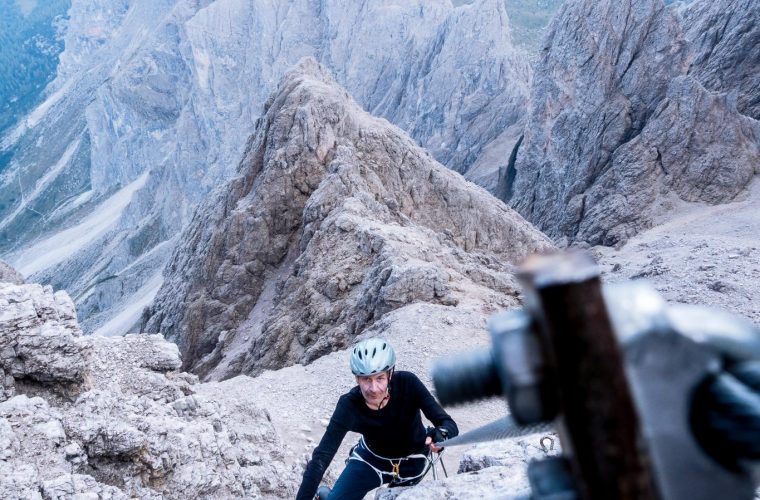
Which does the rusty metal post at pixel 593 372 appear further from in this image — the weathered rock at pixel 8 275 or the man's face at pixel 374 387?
the weathered rock at pixel 8 275

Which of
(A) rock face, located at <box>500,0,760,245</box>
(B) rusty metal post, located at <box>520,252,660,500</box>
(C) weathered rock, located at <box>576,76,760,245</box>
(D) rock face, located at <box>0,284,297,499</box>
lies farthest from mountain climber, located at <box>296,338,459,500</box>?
(A) rock face, located at <box>500,0,760,245</box>

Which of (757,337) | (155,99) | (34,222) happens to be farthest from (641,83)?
(34,222)

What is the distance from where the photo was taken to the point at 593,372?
1.17 m

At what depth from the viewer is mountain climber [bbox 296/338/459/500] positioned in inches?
186

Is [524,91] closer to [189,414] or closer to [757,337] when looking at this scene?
[189,414]

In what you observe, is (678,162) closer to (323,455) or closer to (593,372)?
(323,455)

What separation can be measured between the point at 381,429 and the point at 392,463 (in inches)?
12.3

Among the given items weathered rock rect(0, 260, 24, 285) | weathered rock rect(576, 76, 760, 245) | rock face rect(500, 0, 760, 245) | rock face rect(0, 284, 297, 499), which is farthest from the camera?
rock face rect(500, 0, 760, 245)

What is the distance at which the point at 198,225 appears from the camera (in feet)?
90.7

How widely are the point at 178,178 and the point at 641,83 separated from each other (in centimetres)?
7264

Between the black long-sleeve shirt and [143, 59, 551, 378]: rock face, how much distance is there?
36.6ft

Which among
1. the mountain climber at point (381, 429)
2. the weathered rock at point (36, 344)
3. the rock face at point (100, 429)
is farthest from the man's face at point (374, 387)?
the weathered rock at point (36, 344)

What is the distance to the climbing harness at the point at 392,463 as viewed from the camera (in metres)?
4.67

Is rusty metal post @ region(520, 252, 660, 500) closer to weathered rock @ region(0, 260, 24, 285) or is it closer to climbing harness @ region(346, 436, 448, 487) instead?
climbing harness @ region(346, 436, 448, 487)
